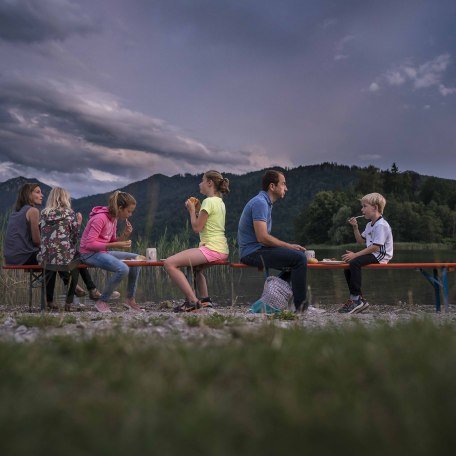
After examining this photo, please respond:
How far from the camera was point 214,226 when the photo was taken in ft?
26.0

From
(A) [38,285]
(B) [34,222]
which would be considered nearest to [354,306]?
(A) [38,285]

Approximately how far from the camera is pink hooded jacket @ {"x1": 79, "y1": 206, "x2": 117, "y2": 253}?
8.02 meters

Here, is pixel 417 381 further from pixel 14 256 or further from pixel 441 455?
pixel 14 256

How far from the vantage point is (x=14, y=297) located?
1180 centimetres

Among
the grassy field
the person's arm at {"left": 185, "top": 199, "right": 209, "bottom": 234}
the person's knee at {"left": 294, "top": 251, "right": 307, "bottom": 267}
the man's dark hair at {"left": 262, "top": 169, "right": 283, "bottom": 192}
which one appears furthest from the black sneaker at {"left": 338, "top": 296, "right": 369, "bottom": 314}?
the grassy field

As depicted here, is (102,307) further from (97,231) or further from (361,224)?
(361,224)

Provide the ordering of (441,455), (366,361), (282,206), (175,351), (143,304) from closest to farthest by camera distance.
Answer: (441,455) < (366,361) < (175,351) < (143,304) < (282,206)

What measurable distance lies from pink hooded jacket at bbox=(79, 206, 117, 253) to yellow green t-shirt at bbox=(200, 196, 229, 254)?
1321mm

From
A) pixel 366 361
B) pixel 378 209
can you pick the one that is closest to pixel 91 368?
pixel 366 361

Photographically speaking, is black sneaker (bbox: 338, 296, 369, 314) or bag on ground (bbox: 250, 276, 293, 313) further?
black sneaker (bbox: 338, 296, 369, 314)

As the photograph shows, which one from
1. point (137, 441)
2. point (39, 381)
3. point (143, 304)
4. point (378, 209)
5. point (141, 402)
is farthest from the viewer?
point (143, 304)

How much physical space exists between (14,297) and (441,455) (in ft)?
36.8

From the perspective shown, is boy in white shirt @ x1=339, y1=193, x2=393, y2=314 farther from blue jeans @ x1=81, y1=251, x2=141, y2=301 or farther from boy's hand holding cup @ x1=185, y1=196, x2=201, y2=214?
blue jeans @ x1=81, y1=251, x2=141, y2=301

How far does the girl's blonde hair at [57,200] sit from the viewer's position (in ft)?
27.2
